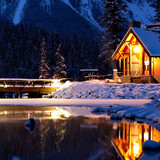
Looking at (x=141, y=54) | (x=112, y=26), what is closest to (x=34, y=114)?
(x=141, y=54)

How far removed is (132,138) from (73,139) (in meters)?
1.88

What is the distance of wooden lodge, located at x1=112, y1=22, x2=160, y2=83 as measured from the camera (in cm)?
3142

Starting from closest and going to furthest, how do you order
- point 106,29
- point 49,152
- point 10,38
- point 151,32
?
point 49,152 → point 151,32 → point 106,29 → point 10,38

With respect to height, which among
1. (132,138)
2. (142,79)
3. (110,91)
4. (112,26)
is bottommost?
(132,138)

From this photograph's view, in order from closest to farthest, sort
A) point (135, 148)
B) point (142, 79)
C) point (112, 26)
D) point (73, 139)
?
point (135, 148), point (73, 139), point (142, 79), point (112, 26)

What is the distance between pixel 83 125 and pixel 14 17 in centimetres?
18960

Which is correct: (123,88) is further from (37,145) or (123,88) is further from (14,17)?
(14,17)

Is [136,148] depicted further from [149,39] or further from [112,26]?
[112,26]

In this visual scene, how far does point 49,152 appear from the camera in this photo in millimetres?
8117

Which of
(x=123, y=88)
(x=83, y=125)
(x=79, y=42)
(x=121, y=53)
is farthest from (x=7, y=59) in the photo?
(x=83, y=125)

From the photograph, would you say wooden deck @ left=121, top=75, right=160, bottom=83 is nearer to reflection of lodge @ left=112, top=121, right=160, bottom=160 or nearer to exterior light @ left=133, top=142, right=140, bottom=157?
reflection of lodge @ left=112, top=121, right=160, bottom=160

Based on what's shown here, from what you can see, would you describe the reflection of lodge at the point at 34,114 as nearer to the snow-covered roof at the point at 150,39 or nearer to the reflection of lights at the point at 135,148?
the reflection of lights at the point at 135,148

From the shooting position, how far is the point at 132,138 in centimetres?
1016

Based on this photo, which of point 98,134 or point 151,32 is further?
point 151,32
